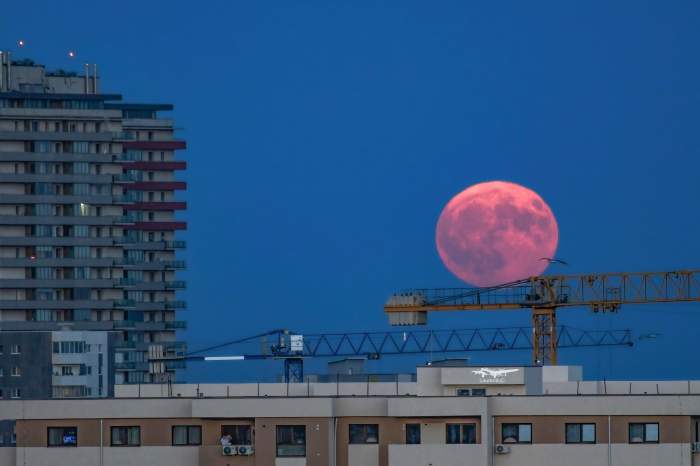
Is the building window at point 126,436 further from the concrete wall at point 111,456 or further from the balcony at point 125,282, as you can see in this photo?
the balcony at point 125,282

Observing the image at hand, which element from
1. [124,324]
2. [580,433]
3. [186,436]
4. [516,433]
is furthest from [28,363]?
[580,433]

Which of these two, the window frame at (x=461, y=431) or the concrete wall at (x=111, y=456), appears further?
the concrete wall at (x=111, y=456)

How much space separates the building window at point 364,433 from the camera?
243 ft

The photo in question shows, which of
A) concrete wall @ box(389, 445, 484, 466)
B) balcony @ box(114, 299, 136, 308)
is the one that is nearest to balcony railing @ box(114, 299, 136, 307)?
balcony @ box(114, 299, 136, 308)

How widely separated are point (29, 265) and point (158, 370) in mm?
18796

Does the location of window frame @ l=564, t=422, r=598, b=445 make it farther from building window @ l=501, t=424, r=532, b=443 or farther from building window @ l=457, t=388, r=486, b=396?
building window @ l=457, t=388, r=486, b=396

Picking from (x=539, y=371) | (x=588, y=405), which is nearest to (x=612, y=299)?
(x=539, y=371)

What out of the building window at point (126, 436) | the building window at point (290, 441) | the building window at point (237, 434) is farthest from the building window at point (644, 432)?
the building window at point (126, 436)

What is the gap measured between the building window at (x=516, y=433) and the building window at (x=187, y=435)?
11225mm

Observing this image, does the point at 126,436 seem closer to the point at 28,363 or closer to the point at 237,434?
the point at 237,434

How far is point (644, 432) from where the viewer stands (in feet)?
237

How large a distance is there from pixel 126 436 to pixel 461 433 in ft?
40.4

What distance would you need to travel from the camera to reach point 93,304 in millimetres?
181875

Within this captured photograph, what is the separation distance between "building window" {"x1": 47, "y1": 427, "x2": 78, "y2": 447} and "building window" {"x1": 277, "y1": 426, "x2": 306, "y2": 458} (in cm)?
757
